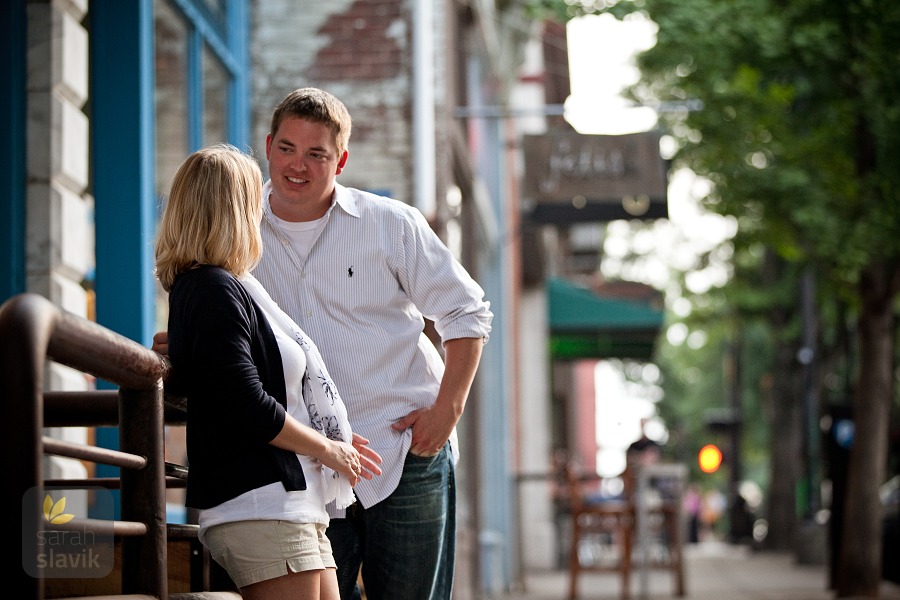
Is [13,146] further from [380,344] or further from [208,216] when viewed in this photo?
[208,216]

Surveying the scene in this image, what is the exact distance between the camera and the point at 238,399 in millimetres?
2564

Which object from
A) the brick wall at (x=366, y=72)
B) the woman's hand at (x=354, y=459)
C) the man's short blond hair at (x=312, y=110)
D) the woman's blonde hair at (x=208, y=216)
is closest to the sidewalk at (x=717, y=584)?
the brick wall at (x=366, y=72)

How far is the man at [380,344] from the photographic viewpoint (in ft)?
10.6

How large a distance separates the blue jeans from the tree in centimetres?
803

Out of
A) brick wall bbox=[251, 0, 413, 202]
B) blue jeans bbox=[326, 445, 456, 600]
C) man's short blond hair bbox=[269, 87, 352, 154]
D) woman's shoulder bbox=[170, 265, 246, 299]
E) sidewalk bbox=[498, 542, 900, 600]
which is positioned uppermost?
brick wall bbox=[251, 0, 413, 202]

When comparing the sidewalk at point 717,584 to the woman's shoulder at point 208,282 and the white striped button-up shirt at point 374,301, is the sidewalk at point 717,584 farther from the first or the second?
the woman's shoulder at point 208,282

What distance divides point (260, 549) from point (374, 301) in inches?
34.0

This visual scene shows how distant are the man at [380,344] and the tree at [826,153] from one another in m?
7.81

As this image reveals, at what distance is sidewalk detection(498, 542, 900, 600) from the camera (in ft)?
40.9

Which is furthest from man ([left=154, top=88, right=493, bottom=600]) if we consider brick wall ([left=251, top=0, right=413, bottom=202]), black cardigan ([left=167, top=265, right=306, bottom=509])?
brick wall ([left=251, top=0, right=413, bottom=202])

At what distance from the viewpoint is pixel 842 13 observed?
10.9m

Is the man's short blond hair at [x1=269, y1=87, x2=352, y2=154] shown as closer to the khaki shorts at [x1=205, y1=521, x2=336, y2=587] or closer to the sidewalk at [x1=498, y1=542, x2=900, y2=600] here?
the khaki shorts at [x1=205, y1=521, x2=336, y2=587]

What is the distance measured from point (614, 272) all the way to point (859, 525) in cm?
2167

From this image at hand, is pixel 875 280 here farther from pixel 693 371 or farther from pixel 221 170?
pixel 693 371
